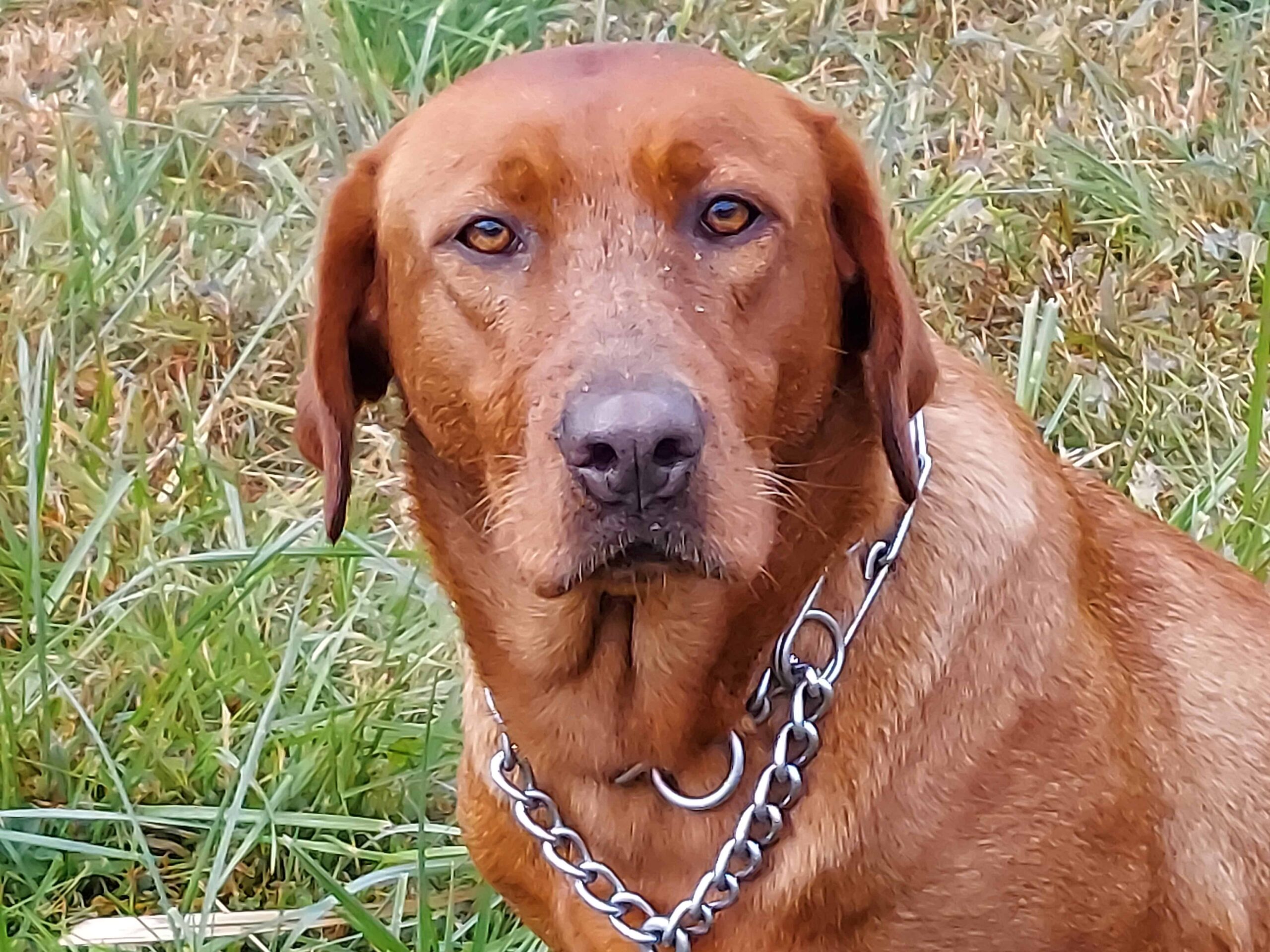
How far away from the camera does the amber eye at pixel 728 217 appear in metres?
2.12

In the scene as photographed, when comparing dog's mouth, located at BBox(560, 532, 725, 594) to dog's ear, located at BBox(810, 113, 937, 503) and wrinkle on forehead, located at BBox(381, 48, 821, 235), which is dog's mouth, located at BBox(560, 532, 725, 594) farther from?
wrinkle on forehead, located at BBox(381, 48, 821, 235)

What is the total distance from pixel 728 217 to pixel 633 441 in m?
0.38

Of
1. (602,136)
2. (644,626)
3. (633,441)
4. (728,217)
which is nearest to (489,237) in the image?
(602,136)

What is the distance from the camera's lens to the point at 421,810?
116 inches

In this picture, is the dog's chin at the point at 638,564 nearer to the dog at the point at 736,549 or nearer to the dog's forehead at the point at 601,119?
the dog at the point at 736,549

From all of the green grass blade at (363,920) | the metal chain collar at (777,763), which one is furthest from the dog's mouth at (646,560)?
the green grass blade at (363,920)

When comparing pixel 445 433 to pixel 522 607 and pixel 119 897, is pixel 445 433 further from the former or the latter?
pixel 119 897

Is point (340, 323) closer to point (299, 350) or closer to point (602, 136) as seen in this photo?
point (602, 136)

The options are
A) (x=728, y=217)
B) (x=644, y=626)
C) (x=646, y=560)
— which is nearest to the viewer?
(x=646, y=560)

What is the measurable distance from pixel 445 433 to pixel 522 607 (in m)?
0.25

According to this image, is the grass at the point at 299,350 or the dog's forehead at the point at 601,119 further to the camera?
the grass at the point at 299,350

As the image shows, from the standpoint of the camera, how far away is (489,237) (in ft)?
7.07

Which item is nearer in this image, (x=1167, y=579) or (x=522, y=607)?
(x=522, y=607)

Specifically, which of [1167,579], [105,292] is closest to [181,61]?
[105,292]
